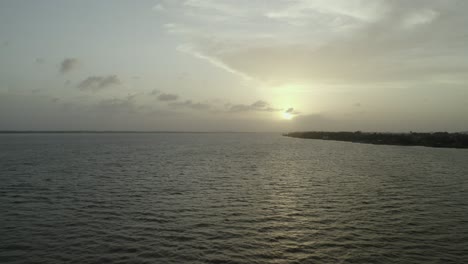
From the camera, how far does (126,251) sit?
1570 centimetres

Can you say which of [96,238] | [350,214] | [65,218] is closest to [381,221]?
[350,214]

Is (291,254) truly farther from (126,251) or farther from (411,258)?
(126,251)

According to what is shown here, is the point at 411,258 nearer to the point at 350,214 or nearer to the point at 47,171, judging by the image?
the point at 350,214

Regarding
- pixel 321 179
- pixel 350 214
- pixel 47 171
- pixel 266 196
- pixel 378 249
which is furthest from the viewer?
pixel 47 171

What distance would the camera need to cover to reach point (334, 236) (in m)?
18.1

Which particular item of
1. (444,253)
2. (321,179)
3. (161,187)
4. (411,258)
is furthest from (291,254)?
(321,179)

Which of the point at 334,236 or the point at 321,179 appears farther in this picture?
the point at 321,179

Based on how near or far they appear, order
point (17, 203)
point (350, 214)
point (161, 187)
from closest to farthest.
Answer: point (350, 214) < point (17, 203) < point (161, 187)

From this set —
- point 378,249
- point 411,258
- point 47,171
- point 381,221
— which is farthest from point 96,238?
point 47,171

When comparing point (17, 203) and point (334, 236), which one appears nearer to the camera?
point (334, 236)

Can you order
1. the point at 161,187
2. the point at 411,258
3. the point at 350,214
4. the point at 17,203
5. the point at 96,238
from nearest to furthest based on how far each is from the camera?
the point at 411,258, the point at 96,238, the point at 350,214, the point at 17,203, the point at 161,187

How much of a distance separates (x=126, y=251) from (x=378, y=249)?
38.9 feet

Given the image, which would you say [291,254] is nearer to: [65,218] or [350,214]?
[350,214]

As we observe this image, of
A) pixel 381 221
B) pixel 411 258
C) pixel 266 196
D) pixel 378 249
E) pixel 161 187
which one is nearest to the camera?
pixel 411 258
